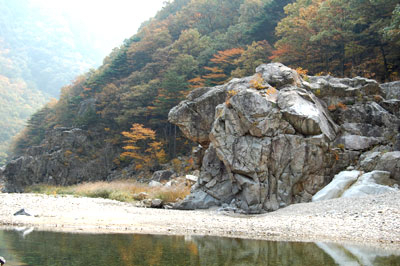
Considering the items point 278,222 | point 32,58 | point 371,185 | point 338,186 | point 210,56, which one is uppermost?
point 32,58

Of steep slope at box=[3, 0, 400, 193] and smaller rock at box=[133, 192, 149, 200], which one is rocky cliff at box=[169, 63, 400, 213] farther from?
steep slope at box=[3, 0, 400, 193]

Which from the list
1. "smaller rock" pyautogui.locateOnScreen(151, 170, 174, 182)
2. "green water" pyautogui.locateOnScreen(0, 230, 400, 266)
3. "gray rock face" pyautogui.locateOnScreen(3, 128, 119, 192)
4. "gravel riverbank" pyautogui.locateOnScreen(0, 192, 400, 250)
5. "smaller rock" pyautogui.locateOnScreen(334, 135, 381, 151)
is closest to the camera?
"green water" pyautogui.locateOnScreen(0, 230, 400, 266)

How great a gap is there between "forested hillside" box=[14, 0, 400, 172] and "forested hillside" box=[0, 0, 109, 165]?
117 ft

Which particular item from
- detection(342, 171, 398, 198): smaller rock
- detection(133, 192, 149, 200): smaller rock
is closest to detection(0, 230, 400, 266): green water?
detection(342, 171, 398, 198): smaller rock

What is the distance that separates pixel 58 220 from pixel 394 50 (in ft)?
82.5

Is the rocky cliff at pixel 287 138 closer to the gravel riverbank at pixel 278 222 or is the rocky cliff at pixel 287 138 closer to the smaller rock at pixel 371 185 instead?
the smaller rock at pixel 371 185

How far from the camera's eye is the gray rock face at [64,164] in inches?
1639

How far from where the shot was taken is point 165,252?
7.27m

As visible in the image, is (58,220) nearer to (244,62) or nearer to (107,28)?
(244,62)

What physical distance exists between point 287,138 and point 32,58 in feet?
509

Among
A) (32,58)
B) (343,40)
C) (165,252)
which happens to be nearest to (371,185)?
(165,252)

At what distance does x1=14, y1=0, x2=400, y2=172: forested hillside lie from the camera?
26.4 meters

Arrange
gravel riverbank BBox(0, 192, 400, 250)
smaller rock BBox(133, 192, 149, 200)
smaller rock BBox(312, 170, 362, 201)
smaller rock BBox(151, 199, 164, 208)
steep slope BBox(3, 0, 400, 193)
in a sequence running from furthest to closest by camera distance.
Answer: steep slope BBox(3, 0, 400, 193) < smaller rock BBox(133, 192, 149, 200) < smaller rock BBox(151, 199, 164, 208) < smaller rock BBox(312, 170, 362, 201) < gravel riverbank BBox(0, 192, 400, 250)

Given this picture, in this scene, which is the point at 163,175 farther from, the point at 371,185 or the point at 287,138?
the point at 371,185
